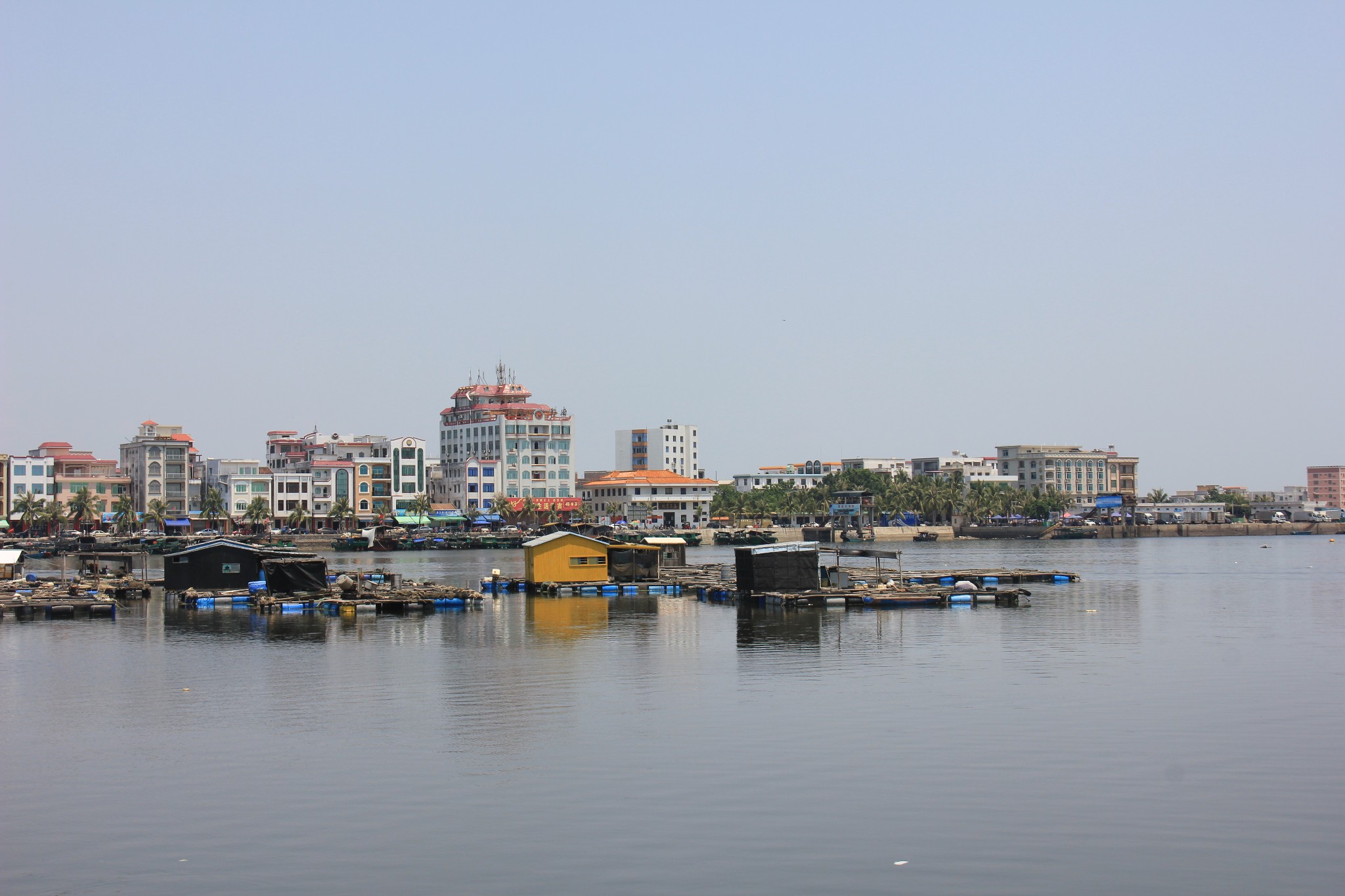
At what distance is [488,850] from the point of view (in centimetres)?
1916

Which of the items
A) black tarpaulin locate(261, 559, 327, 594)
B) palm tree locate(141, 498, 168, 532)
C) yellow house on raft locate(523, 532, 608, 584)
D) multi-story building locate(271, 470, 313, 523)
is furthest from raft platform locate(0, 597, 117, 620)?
multi-story building locate(271, 470, 313, 523)

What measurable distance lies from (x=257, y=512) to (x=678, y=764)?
149m

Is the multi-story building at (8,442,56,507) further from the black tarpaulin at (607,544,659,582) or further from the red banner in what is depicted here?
the black tarpaulin at (607,544,659,582)

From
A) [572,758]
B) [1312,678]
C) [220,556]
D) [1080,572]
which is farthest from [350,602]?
[1080,572]

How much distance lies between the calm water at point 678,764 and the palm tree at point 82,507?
11671 centimetres

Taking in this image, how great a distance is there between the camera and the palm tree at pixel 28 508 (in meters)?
153

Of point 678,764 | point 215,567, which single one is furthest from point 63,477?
point 678,764

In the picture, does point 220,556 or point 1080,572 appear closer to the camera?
point 220,556

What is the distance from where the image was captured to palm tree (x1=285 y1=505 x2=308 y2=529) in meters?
167

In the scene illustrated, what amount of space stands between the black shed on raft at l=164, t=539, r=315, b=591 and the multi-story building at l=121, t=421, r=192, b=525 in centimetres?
9868

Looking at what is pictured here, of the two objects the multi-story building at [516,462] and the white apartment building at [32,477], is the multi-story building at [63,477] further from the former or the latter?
the multi-story building at [516,462]

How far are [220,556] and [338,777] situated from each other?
5016 cm

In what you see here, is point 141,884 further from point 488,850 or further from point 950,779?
point 950,779

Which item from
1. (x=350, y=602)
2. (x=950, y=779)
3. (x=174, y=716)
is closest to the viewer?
(x=950, y=779)
